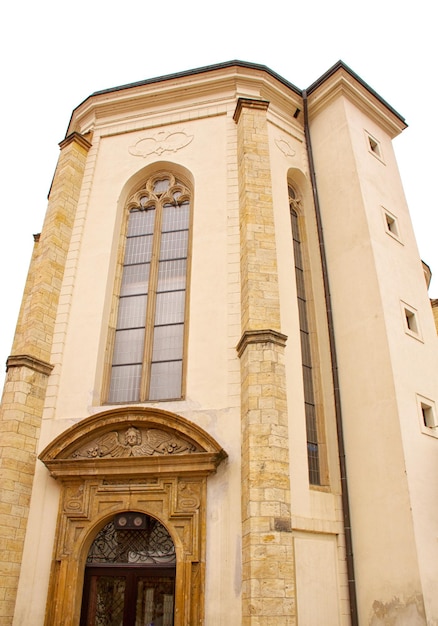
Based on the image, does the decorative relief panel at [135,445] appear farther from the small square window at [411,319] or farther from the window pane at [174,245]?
the small square window at [411,319]

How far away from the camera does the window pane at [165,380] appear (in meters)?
11.2

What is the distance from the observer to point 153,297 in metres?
12.3

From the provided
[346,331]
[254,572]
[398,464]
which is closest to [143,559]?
[254,572]

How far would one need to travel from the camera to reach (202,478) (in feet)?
31.7

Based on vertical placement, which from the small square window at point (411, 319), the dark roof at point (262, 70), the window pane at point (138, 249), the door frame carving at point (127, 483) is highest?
the dark roof at point (262, 70)

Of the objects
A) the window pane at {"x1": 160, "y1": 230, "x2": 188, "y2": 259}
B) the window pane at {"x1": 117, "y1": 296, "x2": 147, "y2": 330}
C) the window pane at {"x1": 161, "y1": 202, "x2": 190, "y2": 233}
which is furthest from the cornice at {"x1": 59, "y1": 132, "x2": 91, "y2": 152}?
the window pane at {"x1": 117, "y1": 296, "x2": 147, "y2": 330}

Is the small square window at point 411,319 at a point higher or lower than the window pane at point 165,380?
higher

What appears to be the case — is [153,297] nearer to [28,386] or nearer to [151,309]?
[151,309]

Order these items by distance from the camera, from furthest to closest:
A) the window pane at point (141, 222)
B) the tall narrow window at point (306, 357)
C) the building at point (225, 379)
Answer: the window pane at point (141, 222) < the tall narrow window at point (306, 357) < the building at point (225, 379)

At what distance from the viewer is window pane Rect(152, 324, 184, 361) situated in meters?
11.6

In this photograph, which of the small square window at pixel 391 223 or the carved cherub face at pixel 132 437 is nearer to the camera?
the carved cherub face at pixel 132 437

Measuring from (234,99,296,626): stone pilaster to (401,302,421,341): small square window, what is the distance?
9.53 feet

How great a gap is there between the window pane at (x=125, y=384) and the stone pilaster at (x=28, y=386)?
4.21ft

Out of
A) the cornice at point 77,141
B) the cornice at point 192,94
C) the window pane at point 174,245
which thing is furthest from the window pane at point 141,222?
the cornice at point 192,94
